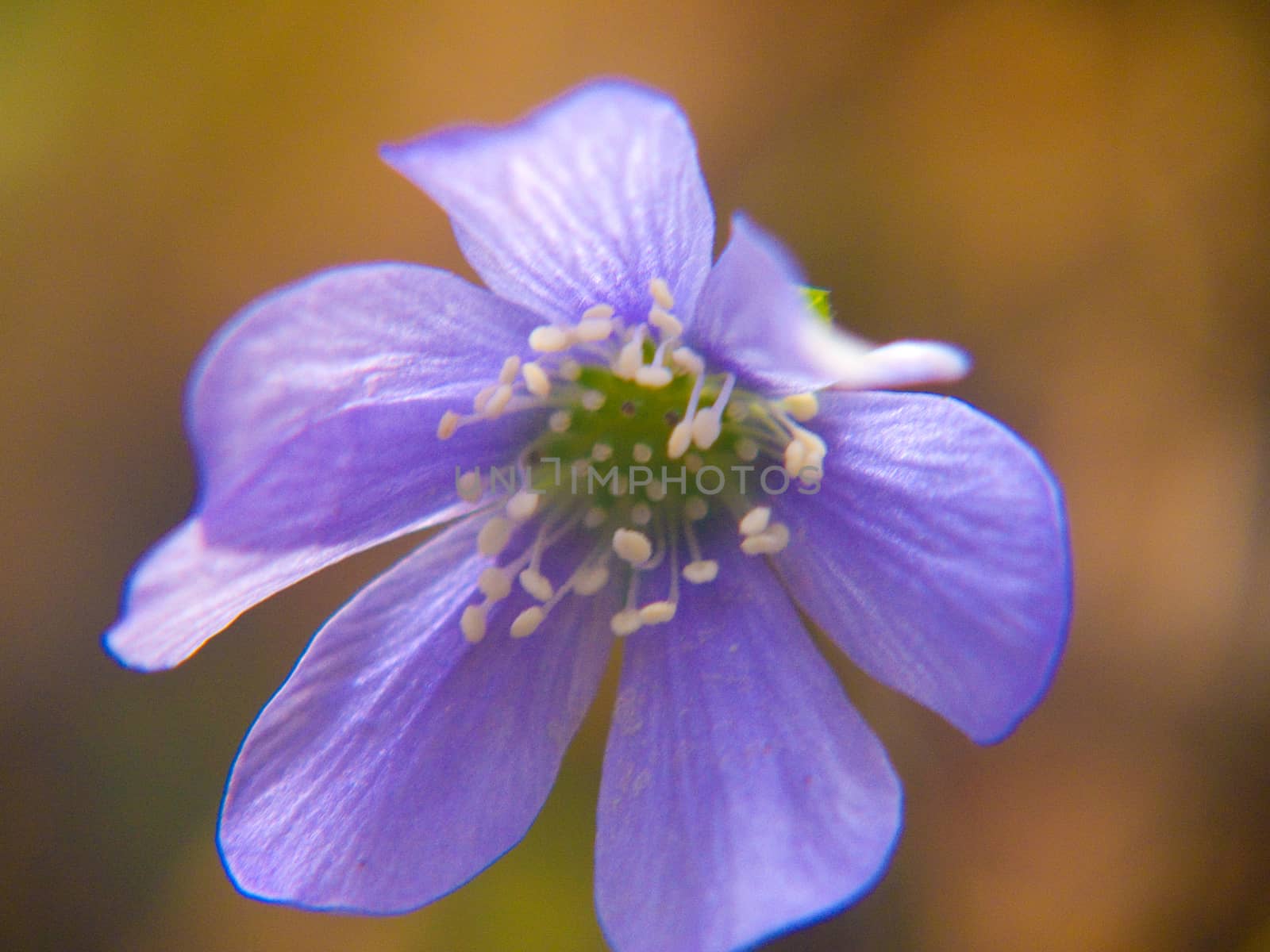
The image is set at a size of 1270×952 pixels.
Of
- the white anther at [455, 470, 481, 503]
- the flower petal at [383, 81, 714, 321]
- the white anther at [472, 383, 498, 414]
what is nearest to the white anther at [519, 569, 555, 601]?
the white anther at [455, 470, 481, 503]

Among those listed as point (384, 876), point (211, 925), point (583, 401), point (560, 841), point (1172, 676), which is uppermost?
point (583, 401)

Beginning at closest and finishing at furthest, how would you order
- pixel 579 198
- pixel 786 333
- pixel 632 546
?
pixel 786 333, pixel 579 198, pixel 632 546

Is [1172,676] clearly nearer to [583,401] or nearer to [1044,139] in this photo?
[1044,139]

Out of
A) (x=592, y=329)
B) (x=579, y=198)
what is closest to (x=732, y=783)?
(x=592, y=329)

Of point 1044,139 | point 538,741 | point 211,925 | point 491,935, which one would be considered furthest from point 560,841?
point 1044,139

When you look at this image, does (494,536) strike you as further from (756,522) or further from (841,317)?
(841,317)

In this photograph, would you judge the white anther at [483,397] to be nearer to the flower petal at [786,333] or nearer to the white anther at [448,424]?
the white anther at [448,424]
